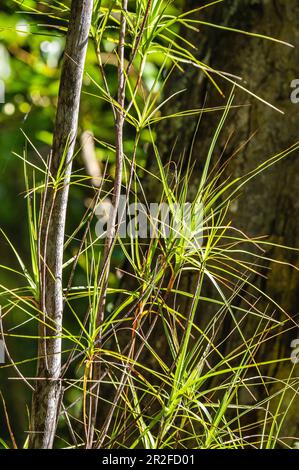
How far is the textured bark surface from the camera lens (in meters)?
1.38

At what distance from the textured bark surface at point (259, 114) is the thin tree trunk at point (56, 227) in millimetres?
634

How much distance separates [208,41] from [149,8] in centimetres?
71

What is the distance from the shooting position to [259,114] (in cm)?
139

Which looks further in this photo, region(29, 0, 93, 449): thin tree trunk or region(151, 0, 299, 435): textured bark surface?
region(151, 0, 299, 435): textured bark surface

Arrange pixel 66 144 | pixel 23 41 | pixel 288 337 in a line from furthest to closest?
pixel 23 41 < pixel 288 337 < pixel 66 144

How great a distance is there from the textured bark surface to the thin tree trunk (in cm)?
63

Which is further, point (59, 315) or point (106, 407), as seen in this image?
point (106, 407)

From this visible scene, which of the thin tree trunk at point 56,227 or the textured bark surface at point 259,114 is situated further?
the textured bark surface at point 259,114

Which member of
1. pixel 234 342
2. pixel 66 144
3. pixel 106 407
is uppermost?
pixel 66 144

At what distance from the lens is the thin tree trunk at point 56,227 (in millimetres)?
736
